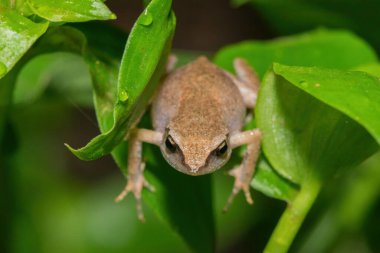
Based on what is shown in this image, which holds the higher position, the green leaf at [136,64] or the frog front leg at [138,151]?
the green leaf at [136,64]

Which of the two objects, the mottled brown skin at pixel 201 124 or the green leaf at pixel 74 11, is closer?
the green leaf at pixel 74 11

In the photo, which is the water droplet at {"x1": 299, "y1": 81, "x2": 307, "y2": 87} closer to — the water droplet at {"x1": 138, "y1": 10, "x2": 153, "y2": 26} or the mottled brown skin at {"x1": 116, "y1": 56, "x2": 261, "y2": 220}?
the water droplet at {"x1": 138, "y1": 10, "x2": 153, "y2": 26}

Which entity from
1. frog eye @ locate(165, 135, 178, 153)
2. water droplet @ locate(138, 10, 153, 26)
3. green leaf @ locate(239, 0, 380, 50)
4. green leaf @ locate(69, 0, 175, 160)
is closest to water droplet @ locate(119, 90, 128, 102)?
green leaf @ locate(69, 0, 175, 160)

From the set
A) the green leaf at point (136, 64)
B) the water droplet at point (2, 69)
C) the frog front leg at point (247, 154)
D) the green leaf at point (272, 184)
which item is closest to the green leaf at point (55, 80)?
the frog front leg at point (247, 154)

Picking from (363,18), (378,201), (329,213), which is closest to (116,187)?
(329,213)

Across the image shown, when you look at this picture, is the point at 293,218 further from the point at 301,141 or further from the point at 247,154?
the point at 247,154

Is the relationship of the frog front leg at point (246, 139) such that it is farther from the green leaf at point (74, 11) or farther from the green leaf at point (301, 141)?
the green leaf at point (74, 11)

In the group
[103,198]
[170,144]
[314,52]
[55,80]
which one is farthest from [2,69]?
[103,198]

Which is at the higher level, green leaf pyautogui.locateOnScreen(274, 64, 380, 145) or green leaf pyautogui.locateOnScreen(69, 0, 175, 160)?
green leaf pyautogui.locateOnScreen(274, 64, 380, 145)
